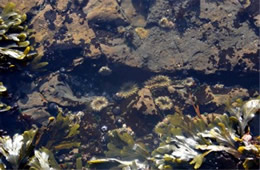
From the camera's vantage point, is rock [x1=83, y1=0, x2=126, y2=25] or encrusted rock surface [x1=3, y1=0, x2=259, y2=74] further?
rock [x1=83, y1=0, x2=126, y2=25]

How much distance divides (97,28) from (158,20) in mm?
1902

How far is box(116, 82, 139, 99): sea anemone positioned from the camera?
6.71 meters

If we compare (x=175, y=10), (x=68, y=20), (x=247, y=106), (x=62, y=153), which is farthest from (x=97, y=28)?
(x=247, y=106)

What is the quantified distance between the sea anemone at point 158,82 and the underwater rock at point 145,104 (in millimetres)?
432

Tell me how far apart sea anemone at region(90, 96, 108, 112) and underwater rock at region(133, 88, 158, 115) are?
2.88ft

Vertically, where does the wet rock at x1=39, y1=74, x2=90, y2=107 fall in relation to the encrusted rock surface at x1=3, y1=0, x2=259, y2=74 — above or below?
below

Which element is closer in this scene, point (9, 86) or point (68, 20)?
point (9, 86)

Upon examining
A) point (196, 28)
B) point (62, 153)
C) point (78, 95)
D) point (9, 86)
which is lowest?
point (62, 153)

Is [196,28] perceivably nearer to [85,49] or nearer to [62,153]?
[85,49]

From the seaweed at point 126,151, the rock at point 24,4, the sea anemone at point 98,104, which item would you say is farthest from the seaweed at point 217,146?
the rock at point 24,4

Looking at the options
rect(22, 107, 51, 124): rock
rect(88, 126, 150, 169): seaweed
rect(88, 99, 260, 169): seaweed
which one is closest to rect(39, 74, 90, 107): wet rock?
rect(22, 107, 51, 124): rock

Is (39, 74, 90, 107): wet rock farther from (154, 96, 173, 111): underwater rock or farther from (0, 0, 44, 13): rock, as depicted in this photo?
(0, 0, 44, 13): rock

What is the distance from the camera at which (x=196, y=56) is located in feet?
22.4

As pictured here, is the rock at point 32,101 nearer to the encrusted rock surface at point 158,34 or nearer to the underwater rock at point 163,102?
the encrusted rock surface at point 158,34
